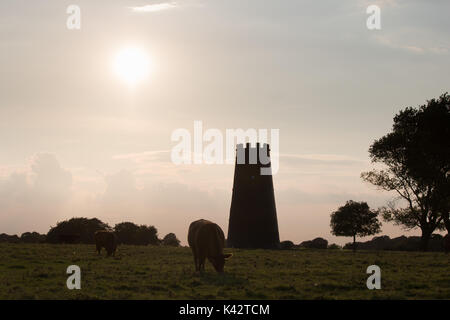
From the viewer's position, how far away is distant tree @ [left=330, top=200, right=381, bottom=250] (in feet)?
185

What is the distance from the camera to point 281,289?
19.8m

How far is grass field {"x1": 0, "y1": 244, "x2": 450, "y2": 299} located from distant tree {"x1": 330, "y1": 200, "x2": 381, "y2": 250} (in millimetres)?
24824

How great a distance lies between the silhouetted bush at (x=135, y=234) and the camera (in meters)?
74.3

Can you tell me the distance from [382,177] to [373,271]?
108 feet

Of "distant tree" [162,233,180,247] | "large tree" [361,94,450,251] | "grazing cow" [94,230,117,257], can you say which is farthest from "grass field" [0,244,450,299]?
"distant tree" [162,233,180,247]

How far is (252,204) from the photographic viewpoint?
2224 inches

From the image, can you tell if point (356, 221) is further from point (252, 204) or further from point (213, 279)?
point (213, 279)

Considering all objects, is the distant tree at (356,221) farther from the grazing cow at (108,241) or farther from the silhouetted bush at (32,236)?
the silhouetted bush at (32,236)

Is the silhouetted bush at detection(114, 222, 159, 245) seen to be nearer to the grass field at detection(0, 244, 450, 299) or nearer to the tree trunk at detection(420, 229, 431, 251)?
the tree trunk at detection(420, 229, 431, 251)

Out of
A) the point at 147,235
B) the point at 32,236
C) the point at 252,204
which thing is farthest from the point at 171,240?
the point at 252,204

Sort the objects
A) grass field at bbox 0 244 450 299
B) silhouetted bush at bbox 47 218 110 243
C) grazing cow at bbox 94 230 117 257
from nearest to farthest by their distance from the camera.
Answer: grass field at bbox 0 244 450 299, grazing cow at bbox 94 230 117 257, silhouetted bush at bbox 47 218 110 243

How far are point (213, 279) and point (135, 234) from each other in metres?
54.6

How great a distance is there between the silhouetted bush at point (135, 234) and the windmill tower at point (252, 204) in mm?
20331

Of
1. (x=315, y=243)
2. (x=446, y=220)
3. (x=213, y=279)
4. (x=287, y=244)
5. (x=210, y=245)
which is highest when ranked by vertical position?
(x=446, y=220)
